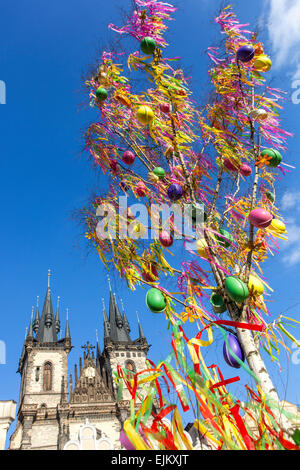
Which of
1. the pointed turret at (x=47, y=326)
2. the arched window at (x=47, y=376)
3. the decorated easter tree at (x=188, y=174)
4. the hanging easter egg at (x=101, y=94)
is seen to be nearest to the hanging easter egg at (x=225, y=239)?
the decorated easter tree at (x=188, y=174)

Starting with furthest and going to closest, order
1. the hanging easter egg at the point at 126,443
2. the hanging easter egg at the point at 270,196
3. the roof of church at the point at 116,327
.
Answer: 1. the roof of church at the point at 116,327
2. the hanging easter egg at the point at 270,196
3. the hanging easter egg at the point at 126,443

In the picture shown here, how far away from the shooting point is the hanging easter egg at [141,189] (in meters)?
3.39

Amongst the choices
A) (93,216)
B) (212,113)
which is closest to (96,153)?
(93,216)

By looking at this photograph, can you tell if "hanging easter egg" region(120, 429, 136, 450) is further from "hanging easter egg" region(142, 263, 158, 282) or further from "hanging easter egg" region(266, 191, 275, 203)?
"hanging easter egg" region(266, 191, 275, 203)

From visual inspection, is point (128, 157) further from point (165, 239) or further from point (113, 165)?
point (165, 239)

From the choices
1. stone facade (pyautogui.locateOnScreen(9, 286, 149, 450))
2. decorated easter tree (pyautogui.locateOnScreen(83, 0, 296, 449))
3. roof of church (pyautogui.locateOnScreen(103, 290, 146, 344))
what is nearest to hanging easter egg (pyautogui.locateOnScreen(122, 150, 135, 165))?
decorated easter tree (pyautogui.locateOnScreen(83, 0, 296, 449))

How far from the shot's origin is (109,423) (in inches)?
1097

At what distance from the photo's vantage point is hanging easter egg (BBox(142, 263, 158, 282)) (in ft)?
10.5

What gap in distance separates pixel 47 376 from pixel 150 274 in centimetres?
3040

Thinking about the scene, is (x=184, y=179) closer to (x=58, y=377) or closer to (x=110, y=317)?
(x=58, y=377)

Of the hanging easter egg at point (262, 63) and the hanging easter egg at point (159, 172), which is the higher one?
the hanging easter egg at point (262, 63)

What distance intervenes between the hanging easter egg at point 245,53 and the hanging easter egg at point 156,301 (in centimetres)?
235

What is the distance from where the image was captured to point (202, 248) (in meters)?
2.87

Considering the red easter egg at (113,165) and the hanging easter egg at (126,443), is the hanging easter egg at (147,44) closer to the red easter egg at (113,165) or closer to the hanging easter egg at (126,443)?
the red easter egg at (113,165)
